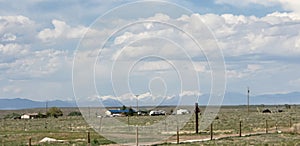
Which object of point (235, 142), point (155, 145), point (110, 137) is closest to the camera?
point (155, 145)

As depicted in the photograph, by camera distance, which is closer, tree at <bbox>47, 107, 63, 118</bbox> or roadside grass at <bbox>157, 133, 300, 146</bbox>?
roadside grass at <bbox>157, 133, 300, 146</bbox>

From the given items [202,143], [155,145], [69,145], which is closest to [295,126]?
[202,143]

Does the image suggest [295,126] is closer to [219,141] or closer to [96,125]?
[219,141]

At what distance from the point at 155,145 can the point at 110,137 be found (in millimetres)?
9268

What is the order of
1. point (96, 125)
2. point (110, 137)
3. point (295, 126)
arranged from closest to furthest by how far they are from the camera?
1. point (110, 137)
2. point (295, 126)
3. point (96, 125)

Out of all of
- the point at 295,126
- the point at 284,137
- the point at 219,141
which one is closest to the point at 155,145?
the point at 219,141

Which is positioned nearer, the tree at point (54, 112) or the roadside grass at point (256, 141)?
the roadside grass at point (256, 141)

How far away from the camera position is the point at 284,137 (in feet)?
133

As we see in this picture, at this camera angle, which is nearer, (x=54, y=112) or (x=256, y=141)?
(x=256, y=141)

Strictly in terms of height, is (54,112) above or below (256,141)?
above

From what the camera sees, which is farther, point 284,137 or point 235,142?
point 284,137

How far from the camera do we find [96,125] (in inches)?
2079

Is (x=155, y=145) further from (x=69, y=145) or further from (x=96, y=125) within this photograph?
(x=96, y=125)

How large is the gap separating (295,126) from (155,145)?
1651 centimetres
